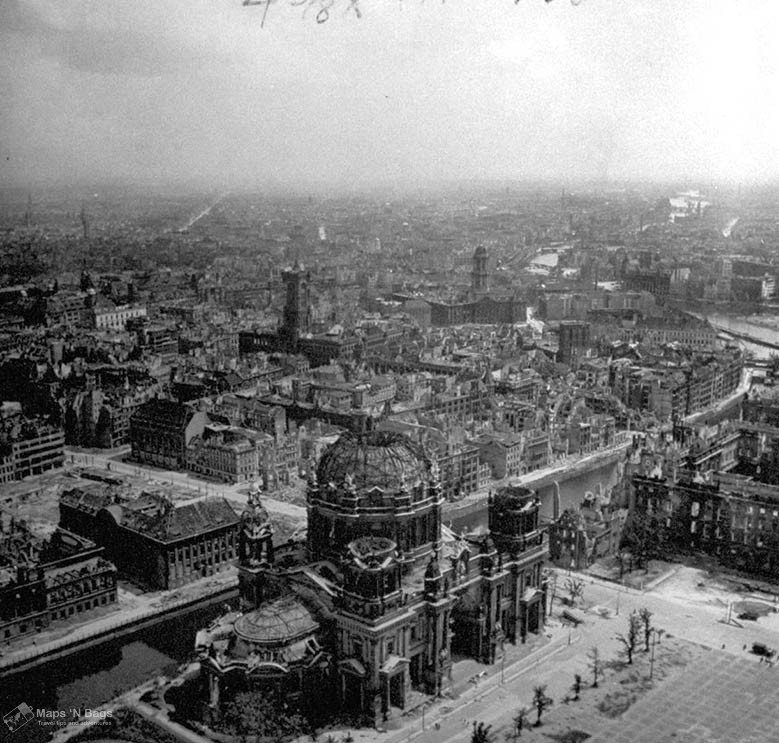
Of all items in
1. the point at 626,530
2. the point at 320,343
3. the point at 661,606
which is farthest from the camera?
the point at 320,343

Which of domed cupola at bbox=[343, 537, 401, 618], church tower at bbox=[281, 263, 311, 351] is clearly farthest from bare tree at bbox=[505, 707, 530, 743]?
church tower at bbox=[281, 263, 311, 351]

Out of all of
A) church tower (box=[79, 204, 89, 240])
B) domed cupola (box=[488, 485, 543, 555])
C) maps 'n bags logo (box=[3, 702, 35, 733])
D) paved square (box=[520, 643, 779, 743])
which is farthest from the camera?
church tower (box=[79, 204, 89, 240])

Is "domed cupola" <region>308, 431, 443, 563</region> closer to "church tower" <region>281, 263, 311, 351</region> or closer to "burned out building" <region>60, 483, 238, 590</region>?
"burned out building" <region>60, 483, 238, 590</region>

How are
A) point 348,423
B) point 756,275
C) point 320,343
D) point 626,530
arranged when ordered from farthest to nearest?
point 756,275 → point 320,343 → point 348,423 → point 626,530

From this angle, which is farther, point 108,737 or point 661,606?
point 661,606

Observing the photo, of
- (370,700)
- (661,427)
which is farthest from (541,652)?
(661,427)

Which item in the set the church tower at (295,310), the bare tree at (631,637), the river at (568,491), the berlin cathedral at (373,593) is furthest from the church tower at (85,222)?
the bare tree at (631,637)

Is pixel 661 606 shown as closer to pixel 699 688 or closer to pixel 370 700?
pixel 699 688
